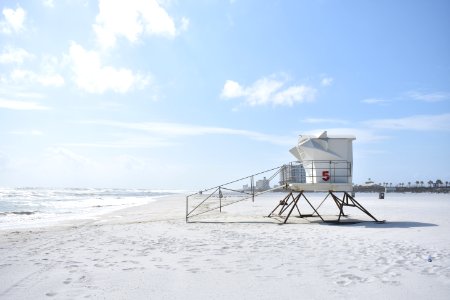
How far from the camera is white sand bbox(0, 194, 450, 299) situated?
25.1 feet

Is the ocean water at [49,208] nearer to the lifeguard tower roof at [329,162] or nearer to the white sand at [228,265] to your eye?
the white sand at [228,265]

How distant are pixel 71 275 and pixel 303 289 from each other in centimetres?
548

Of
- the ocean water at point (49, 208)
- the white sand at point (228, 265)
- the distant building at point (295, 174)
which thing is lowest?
the ocean water at point (49, 208)

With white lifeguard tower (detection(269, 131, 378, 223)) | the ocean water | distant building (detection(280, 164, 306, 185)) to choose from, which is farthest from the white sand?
the ocean water

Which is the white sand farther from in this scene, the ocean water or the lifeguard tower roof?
the ocean water

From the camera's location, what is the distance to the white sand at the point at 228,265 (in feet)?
25.1

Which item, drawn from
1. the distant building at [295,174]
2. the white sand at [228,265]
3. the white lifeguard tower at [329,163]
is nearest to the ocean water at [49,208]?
the white sand at [228,265]

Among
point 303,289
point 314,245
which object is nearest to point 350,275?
point 303,289

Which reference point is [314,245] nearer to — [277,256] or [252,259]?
[277,256]

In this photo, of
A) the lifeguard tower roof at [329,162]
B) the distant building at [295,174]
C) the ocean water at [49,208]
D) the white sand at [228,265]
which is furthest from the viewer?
the ocean water at [49,208]

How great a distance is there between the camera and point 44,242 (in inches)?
565

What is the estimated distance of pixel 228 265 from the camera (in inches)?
391

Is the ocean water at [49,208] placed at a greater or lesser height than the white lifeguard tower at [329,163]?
lesser

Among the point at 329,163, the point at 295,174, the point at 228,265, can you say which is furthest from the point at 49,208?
the point at 228,265
